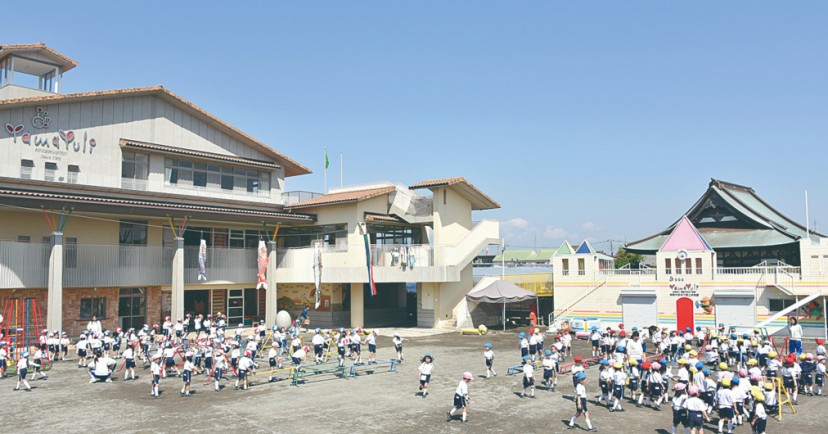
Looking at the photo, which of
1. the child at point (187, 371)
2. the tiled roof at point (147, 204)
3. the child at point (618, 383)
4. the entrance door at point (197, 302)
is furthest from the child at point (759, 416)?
the entrance door at point (197, 302)

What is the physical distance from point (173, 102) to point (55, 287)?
1430 centimetres

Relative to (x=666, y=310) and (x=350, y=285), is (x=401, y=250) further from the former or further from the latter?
(x=666, y=310)

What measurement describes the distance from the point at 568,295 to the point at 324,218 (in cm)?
1810

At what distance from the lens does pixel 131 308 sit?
38000mm

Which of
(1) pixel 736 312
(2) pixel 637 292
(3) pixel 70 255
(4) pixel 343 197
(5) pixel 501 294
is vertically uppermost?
(4) pixel 343 197

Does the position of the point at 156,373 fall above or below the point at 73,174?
below

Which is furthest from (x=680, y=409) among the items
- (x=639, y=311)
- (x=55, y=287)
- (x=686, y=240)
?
(x=55, y=287)

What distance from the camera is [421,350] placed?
33.3 metres

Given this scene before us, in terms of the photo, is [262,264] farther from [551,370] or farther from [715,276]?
[715,276]

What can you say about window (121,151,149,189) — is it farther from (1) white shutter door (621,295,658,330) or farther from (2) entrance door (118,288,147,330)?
(1) white shutter door (621,295,658,330)

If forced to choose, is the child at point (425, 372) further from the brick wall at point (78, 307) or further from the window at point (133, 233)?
the window at point (133, 233)

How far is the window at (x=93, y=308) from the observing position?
35.6 metres

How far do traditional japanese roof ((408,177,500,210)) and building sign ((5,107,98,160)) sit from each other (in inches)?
834

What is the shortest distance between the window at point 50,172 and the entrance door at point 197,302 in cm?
1086
